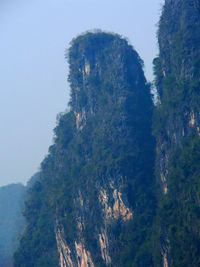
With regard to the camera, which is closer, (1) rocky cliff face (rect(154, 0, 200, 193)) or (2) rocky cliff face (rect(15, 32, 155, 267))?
(1) rocky cliff face (rect(154, 0, 200, 193))

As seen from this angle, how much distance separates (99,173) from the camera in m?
33.4

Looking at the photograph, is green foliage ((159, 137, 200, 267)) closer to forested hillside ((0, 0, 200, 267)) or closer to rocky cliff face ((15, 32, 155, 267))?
forested hillside ((0, 0, 200, 267))

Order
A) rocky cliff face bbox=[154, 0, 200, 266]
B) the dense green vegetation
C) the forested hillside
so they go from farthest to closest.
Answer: the dense green vegetation → the forested hillside → rocky cliff face bbox=[154, 0, 200, 266]

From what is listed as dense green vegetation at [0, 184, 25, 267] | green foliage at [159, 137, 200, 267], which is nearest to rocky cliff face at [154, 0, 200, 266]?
green foliage at [159, 137, 200, 267]

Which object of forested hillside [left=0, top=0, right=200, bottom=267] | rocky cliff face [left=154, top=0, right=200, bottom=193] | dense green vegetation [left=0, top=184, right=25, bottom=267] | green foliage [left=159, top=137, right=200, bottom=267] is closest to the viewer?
green foliage [left=159, top=137, right=200, bottom=267]

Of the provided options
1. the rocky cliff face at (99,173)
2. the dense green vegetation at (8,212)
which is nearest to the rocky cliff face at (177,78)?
the rocky cliff face at (99,173)

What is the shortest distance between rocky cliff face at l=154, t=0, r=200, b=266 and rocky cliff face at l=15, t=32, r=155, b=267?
256 centimetres

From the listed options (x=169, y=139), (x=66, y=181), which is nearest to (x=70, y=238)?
(x=66, y=181)

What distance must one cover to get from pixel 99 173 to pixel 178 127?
25.0 feet

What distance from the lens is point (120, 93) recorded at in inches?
1430

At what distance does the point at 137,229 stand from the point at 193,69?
1267 cm

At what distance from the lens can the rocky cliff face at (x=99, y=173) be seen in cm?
3164

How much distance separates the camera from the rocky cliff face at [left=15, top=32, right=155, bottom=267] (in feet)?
104

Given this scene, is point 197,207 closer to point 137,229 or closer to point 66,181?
point 137,229
